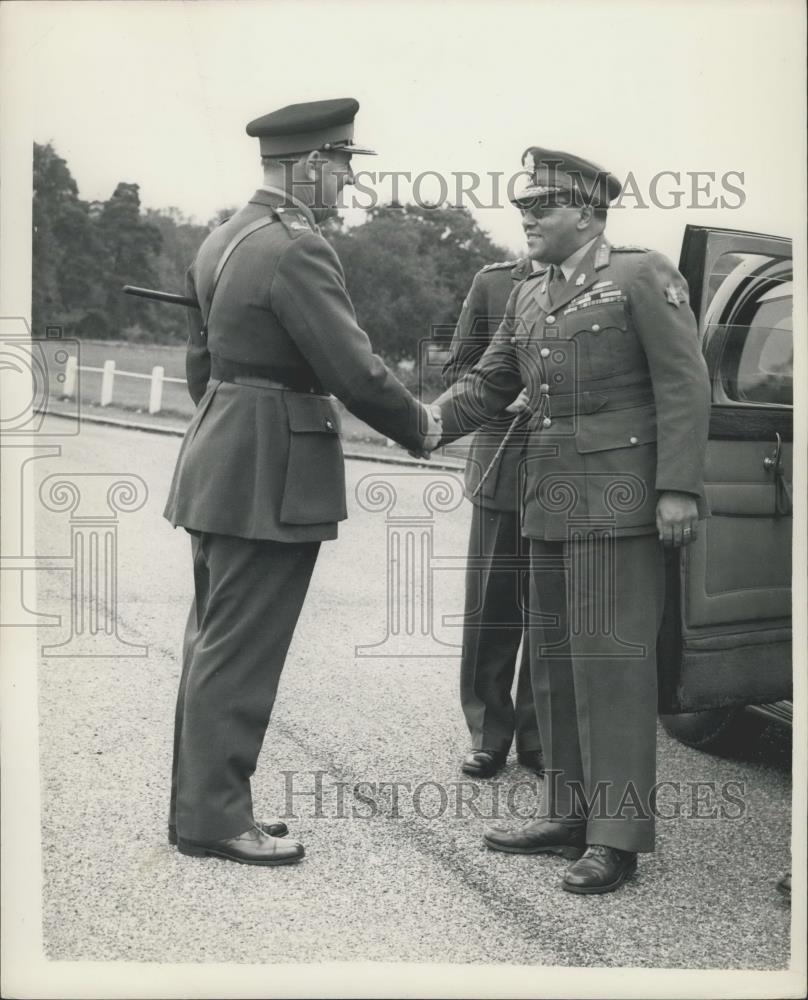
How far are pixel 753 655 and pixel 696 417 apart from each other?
1.01 metres

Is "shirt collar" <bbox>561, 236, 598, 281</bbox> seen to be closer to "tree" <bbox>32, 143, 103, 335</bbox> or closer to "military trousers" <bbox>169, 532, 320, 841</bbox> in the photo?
"military trousers" <bbox>169, 532, 320, 841</bbox>

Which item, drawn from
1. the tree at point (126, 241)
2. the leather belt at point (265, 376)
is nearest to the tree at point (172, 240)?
the tree at point (126, 241)

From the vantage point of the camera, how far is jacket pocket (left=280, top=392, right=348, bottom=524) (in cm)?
346

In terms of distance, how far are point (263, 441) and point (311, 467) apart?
0.15 meters

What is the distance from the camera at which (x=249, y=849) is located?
353 cm

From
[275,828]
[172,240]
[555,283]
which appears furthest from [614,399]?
[172,240]

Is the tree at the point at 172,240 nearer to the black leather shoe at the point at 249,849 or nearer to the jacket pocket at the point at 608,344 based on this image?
the jacket pocket at the point at 608,344

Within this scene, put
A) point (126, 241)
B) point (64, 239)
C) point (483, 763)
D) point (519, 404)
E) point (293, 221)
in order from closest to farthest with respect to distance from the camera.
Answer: point (293, 221) < point (519, 404) < point (483, 763) < point (64, 239) < point (126, 241)

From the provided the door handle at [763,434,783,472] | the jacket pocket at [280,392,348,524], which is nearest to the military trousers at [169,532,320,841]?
the jacket pocket at [280,392,348,524]

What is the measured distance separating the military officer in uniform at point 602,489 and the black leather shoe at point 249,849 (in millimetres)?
626

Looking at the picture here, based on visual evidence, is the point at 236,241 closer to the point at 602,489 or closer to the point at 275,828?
the point at 602,489

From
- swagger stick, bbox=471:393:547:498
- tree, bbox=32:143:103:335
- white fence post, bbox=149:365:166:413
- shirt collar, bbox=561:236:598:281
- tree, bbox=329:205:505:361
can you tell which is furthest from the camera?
white fence post, bbox=149:365:166:413

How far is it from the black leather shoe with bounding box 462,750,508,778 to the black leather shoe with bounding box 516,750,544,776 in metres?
0.09

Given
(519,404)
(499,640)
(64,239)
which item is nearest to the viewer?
(519,404)
